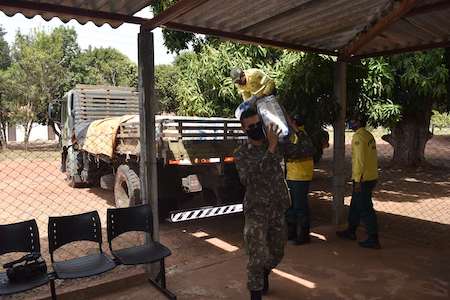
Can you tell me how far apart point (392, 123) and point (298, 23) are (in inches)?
217

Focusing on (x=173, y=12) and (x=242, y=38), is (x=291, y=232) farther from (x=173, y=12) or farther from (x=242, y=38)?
(x=173, y=12)

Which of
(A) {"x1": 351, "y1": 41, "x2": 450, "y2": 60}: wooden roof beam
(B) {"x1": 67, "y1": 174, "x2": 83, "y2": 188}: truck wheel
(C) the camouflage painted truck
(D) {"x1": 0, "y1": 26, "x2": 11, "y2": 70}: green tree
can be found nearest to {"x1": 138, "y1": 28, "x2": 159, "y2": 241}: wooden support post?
(C) the camouflage painted truck

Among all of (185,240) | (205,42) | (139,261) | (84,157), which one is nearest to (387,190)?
(205,42)

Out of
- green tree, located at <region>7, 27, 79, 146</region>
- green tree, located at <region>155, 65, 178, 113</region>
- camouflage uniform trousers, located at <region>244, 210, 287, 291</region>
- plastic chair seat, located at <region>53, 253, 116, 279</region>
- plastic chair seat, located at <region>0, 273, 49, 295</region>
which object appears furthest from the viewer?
green tree, located at <region>155, 65, 178, 113</region>

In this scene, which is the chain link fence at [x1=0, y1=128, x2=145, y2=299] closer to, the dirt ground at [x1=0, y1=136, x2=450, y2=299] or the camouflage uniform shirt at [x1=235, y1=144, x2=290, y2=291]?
the dirt ground at [x1=0, y1=136, x2=450, y2=299]

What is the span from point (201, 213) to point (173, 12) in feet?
8.07

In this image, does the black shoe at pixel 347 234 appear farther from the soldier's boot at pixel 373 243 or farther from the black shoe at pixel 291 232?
the black shoe at pixel 291 232

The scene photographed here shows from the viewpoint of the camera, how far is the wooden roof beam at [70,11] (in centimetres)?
340

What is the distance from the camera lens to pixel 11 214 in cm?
743

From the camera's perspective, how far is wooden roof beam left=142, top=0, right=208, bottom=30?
3.37 m

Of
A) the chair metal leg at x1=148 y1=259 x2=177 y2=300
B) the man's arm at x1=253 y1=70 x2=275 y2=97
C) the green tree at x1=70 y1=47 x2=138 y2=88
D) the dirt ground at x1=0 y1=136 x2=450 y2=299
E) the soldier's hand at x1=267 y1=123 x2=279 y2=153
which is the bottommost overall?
the dirt ground at x1=0 y1=136 x2=450 y2=299

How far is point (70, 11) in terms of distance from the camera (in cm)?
360

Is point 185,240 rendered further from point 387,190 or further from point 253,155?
point 387,190

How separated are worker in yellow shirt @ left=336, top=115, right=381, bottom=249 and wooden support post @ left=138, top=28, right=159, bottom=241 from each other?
8.33 ft
